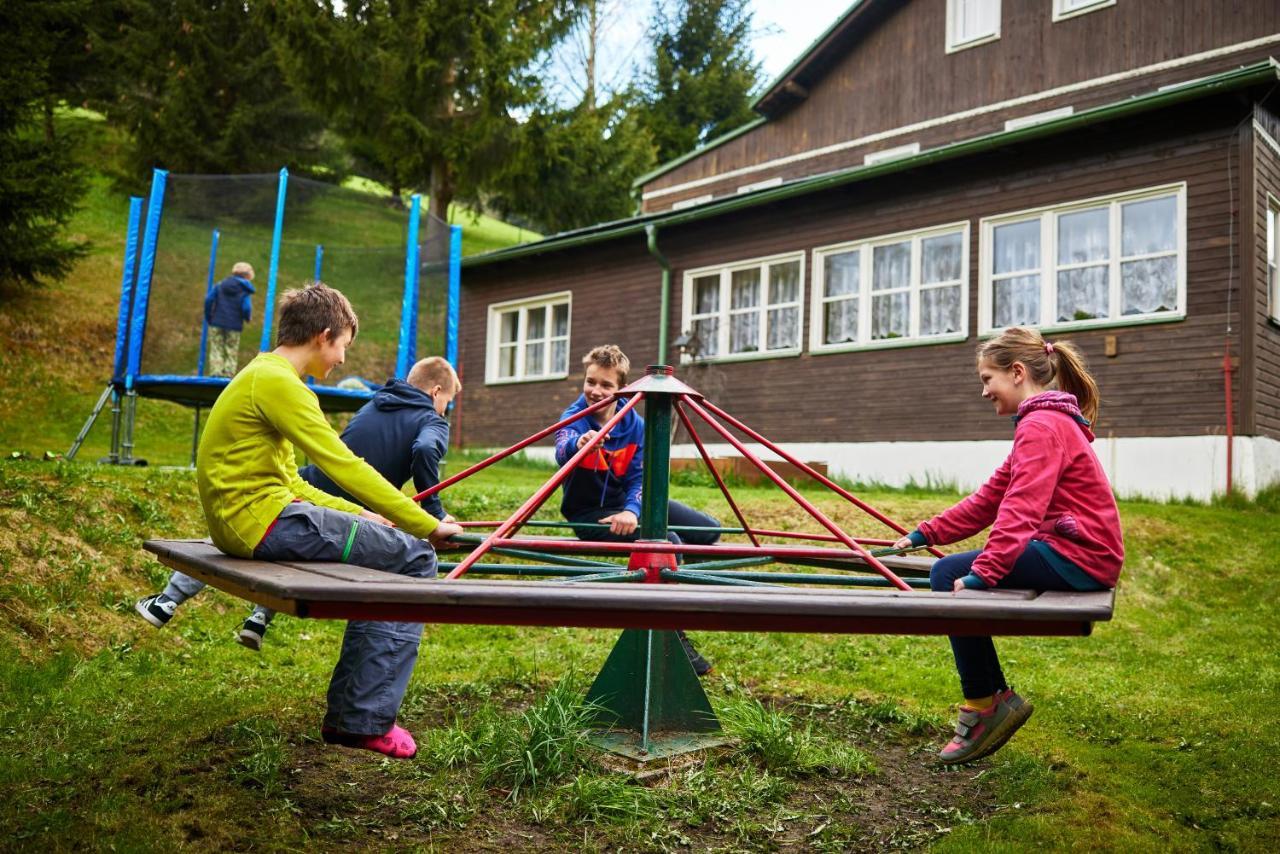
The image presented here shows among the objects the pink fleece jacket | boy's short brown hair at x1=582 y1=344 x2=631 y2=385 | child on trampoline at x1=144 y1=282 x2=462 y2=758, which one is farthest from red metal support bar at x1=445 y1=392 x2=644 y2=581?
the pink fleece jacket

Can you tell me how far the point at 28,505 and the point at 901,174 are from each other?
11.1m

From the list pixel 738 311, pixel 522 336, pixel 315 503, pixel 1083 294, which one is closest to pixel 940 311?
pixel 1083 294

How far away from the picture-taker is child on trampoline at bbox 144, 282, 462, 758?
11.1 feet

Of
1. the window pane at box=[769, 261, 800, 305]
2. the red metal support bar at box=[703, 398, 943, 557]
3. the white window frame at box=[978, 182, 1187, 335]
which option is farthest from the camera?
the window pane at box=[769, 261, 800, 305]

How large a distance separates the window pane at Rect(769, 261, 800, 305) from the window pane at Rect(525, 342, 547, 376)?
195 inches

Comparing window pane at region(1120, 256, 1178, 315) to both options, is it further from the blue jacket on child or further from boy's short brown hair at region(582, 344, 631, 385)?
the blue jacket on child

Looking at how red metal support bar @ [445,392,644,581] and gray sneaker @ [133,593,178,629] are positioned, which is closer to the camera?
red metal support bar @ [445,392,644,581]

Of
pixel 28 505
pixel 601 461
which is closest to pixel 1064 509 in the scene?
pixel 601 461

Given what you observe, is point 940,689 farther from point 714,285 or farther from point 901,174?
point 714,285

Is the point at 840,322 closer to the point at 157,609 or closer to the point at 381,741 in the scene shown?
the point at 157,609

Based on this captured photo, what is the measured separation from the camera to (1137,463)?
11484 mm

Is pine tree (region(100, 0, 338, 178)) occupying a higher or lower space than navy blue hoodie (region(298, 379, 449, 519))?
higher

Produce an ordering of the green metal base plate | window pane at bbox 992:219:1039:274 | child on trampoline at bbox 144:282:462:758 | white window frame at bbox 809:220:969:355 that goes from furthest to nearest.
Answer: white window frame at bbox 809:220:969:355
window pane at bbox 992:219:1039:274
the green metal base plate
child on trampoline at bbox 144:282:462:758

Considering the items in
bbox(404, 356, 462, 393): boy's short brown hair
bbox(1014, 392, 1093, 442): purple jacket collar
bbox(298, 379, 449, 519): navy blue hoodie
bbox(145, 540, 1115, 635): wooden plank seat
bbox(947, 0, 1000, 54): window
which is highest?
bbox(947, 0, 1000, 54): window
